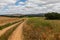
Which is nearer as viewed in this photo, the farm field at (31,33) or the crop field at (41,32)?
the farm field at (31,33)

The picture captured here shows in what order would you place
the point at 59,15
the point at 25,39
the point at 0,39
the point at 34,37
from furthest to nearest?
the point at 59,15 → the point at 34,37 → the point at 25,39 → the point at 0,39

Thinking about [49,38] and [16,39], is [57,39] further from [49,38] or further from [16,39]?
[16,39]

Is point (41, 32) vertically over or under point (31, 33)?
under

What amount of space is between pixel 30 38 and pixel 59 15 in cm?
7947

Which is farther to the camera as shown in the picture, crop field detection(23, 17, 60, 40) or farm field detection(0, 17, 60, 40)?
crop field detection(23, 17, 60, 40)

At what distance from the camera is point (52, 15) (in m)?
101

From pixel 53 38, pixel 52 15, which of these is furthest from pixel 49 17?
pixel 53 38

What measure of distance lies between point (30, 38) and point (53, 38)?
3234 millimetres

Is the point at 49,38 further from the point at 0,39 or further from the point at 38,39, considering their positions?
the point at 0,39

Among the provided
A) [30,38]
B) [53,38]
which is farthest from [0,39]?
[53,38]

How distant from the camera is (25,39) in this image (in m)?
21.6

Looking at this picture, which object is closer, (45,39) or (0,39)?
(0,39)

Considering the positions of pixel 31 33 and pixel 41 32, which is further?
→ pixel 41 32

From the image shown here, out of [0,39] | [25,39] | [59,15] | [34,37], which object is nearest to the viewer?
[0,39]
